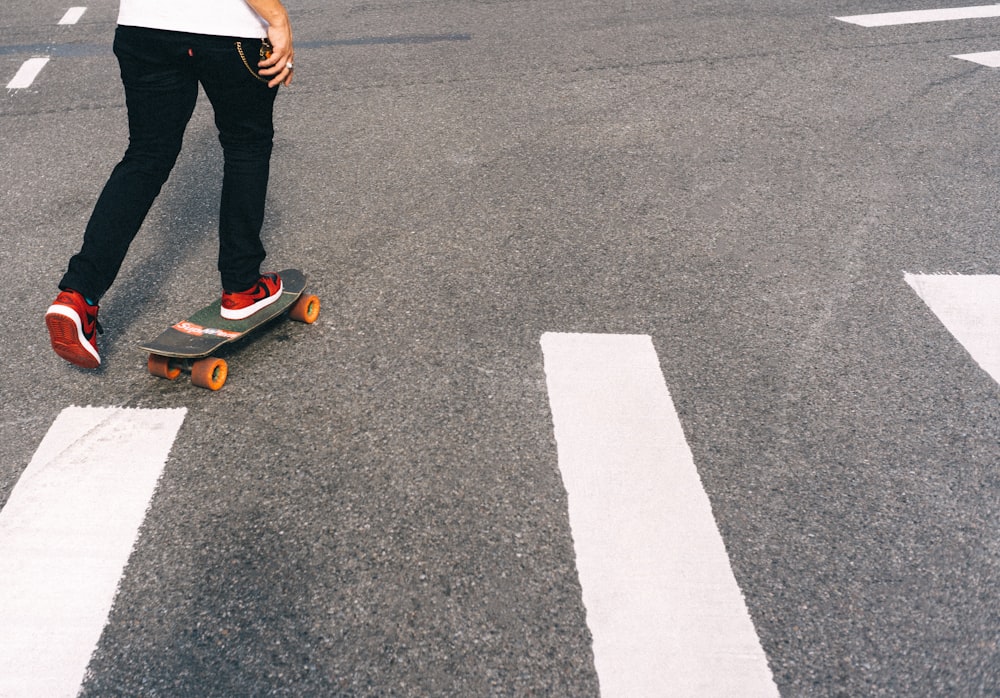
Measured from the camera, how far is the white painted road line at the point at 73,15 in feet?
31.9

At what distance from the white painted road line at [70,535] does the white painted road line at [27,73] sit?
17.7ft

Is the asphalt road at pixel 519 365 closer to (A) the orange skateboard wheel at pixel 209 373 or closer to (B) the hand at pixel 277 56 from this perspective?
(A) the orange skateboard wheel at pixel 209 373

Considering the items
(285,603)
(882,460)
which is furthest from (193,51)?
(882,460)

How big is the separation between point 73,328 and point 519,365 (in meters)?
1.65

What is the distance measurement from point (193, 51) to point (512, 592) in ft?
6.78

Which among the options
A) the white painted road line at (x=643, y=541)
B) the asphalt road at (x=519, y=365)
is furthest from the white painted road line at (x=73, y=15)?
the white painted road line at (x=643, y=541)

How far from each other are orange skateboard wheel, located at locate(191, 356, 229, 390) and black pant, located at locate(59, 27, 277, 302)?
1.18ft

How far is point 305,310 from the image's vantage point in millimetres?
3918

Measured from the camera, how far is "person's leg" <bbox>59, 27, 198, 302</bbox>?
10.5 feet

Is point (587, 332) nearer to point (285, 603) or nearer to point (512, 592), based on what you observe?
point (512, 592)

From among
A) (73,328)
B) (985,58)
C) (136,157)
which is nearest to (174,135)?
(136,157)

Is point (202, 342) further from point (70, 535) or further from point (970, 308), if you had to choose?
point (970, 308)

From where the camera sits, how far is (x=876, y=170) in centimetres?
560


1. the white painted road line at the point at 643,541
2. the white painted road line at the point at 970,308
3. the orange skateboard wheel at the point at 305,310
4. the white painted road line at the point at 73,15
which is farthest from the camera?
the white painted road line at the point at 73,15
